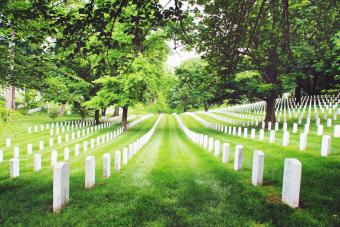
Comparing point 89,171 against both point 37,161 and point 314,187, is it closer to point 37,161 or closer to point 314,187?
point 314,187

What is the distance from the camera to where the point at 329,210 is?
445 centimetres

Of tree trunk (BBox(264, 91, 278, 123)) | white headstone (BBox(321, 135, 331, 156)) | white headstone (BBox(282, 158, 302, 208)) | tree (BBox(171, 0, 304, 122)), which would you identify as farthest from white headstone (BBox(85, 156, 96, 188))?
tree trunk (BBox(264, 91, 278, 123))

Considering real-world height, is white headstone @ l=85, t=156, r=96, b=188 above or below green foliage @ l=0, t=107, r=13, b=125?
below

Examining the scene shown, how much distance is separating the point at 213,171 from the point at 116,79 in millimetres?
19948

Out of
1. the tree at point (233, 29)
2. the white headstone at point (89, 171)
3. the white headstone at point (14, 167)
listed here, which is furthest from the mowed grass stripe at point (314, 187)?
the white headstone at point (14, 167)

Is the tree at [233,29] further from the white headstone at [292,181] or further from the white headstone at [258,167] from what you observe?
the white headstone at [292,181]

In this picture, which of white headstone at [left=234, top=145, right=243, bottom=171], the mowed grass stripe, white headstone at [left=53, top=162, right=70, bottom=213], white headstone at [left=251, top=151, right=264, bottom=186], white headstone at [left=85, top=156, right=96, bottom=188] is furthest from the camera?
white headstone at [left=234, top=145, right=243, bottom=171]

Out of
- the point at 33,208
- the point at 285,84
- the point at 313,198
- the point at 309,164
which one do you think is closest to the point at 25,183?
the point at 33,208

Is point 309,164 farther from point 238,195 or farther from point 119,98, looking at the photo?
point 119,98

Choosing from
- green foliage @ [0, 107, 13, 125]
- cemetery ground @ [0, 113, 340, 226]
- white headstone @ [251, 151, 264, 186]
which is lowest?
cemetery ground @ [0, 113, 340, 226]

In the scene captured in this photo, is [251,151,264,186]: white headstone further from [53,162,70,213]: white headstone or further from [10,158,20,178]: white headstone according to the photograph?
[10,158,20,178]: white headstone

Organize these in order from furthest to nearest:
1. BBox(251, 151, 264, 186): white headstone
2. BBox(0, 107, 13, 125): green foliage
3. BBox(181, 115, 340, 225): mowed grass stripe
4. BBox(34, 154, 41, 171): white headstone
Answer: BBox(34, 154, 41, 171): white headstone → BBox(0, 107, 13, 125): green foliage → BBox(251, 151, 264, 186): white headstone → BBox(181, 115, 340, 225): mowed grass stripe

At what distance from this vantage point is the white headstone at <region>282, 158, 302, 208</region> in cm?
455

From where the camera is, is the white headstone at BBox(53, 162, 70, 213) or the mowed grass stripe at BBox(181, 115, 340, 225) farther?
the white headstone at BBox(53, 162, 70, 213)
